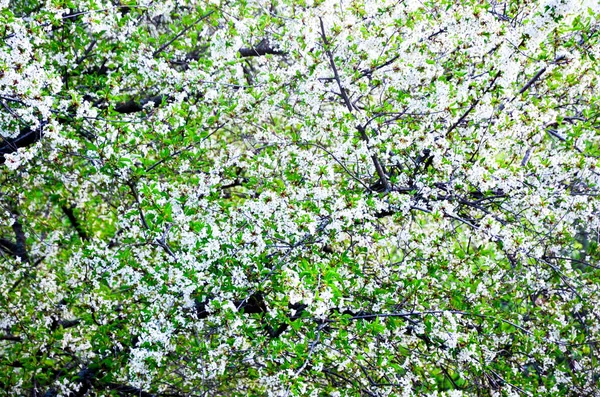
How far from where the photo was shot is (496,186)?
5.01 m

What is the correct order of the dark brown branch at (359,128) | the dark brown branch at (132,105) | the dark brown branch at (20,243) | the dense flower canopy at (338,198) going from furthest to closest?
the dark brown branch at (20,243), the dark brown branch at (132,105), the dark brown branch at (359,128), the dense flower canopy at (338,198)

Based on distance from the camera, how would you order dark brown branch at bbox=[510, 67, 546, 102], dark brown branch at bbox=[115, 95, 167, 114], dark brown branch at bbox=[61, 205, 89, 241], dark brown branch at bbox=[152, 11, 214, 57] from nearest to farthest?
dark brown branch at bbox=[510, 67, 546, 102] < dark brown branch at bbox=[152, 11, 214, 57] < dark brown branch at bbox=[115, 95, 167, 114] < dark brown branch at bbox=[61, 205, 89, 241]

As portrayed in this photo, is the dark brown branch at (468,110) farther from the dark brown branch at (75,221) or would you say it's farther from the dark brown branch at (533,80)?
the dark brown branch at (75,221)

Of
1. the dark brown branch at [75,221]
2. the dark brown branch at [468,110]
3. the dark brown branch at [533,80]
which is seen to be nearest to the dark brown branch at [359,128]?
the dark brown branch at [468,110]

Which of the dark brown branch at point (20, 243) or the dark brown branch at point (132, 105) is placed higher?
the dark brown branch at point (132, 105)

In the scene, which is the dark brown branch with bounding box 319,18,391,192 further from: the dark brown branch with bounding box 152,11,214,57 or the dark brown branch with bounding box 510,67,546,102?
the dark brown branch with bounding box 152,11,214,57

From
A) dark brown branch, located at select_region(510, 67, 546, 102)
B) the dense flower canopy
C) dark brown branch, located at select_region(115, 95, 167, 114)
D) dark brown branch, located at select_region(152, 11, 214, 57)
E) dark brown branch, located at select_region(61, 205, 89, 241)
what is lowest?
the dense flower canopy

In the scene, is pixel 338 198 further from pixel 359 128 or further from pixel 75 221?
pixel 75 221

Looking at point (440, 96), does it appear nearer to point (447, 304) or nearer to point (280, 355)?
point (447, 304)

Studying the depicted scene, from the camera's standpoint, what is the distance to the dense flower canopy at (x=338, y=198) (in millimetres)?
4465

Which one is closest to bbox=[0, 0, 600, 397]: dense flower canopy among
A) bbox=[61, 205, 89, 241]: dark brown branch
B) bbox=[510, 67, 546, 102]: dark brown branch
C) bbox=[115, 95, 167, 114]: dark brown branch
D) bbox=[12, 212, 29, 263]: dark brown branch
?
bbox=[510, 67, 546, 102]: dark brown branch

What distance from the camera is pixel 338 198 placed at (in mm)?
4645

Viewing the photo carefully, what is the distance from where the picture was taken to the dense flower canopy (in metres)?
4.46

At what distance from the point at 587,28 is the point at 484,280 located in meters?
2.18
